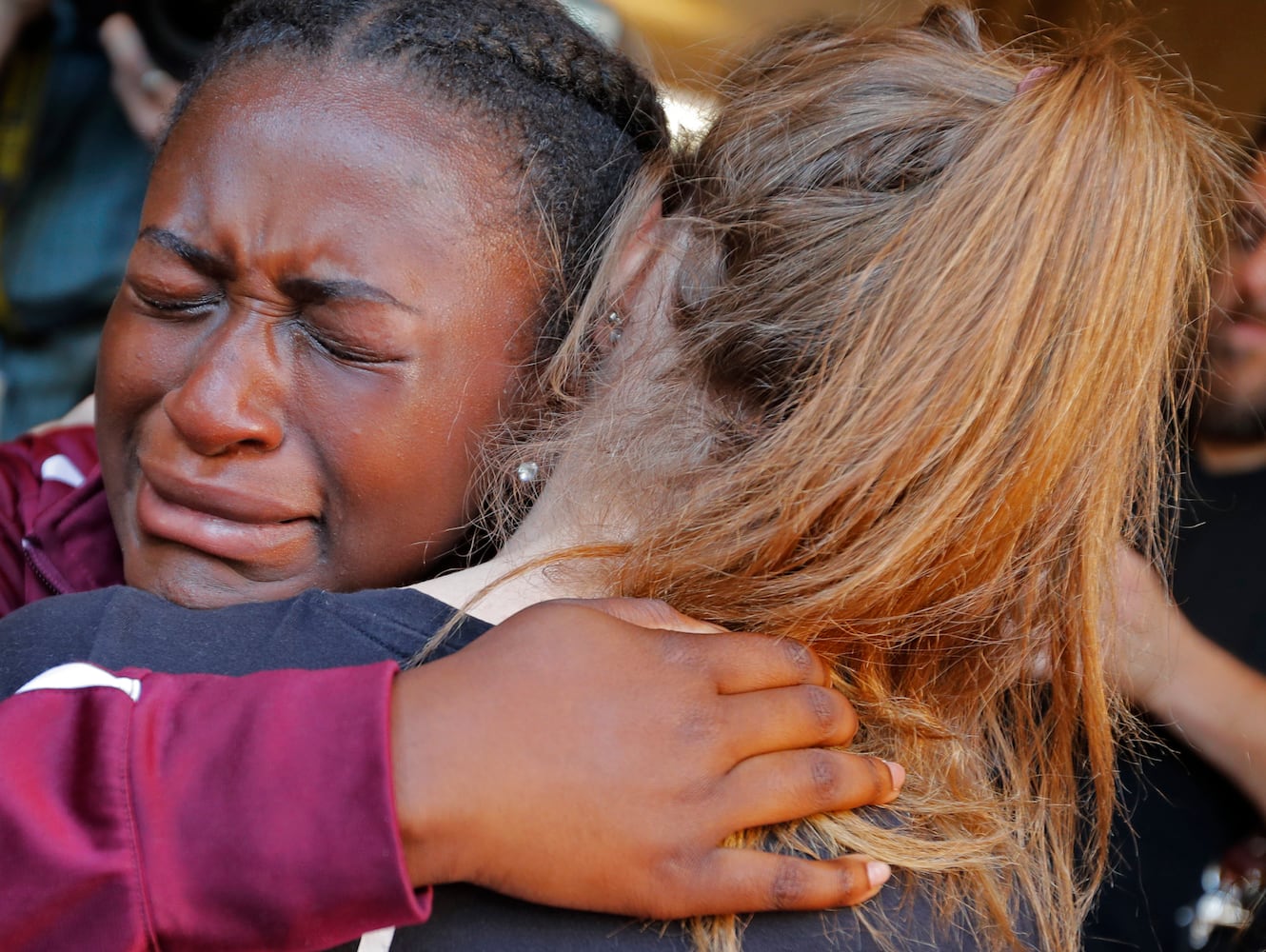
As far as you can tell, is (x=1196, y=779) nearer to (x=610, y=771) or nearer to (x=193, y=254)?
(x=610, y=771)

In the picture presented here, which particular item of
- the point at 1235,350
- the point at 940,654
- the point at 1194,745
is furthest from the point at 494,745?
the point at 1235,350

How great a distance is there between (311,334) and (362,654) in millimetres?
304

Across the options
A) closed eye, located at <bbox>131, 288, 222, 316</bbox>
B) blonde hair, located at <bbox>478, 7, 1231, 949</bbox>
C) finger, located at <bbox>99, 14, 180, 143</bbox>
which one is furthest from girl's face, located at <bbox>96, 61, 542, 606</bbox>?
finger, located at <bbox>99, 14, 180, 143</bbox>

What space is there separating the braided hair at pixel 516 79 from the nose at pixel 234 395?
24 centimetres

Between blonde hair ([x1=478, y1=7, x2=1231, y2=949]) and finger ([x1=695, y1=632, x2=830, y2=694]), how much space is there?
4 cm

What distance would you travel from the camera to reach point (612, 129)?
115 centimetres

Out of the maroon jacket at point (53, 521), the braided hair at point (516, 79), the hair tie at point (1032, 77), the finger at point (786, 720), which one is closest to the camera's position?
the finger at point (786, 720)

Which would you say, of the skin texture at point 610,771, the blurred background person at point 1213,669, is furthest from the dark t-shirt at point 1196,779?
the skin texture at point 610,771

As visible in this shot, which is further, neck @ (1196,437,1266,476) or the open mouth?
neck @ (1196,437,1266,476)

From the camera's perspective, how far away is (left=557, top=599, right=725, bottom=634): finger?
0.81 metres

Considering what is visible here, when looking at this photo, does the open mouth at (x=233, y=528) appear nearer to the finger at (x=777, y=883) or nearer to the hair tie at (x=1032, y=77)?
the finger at (x=777, y=883)

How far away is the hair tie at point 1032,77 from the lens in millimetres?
897

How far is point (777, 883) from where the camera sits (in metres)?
0.73

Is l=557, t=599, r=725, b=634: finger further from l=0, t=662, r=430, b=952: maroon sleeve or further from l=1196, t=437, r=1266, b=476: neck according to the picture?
l=1196, t=437, r=1266, b=476: neck
